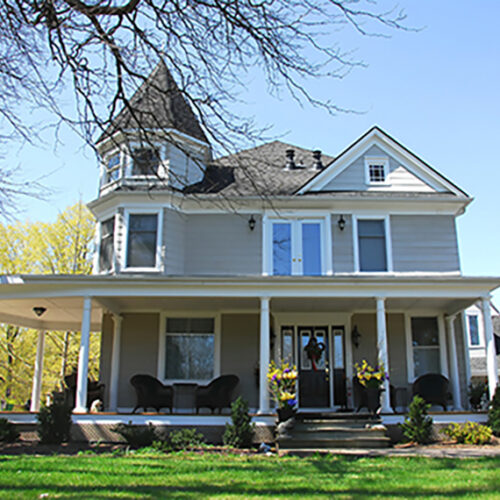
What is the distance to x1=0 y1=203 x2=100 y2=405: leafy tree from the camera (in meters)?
22.6

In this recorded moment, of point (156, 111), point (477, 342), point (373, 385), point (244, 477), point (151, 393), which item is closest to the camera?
point (244, 477)

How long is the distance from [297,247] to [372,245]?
1.89 m

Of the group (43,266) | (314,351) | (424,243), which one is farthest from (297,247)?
(43,266)

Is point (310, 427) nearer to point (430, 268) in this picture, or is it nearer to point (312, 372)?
point (312, 372)

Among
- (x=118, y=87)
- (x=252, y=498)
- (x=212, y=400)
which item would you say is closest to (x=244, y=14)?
(x=118, y=87)

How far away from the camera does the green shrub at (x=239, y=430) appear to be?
411 inches

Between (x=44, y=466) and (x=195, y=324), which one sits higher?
(x=195, y=324)

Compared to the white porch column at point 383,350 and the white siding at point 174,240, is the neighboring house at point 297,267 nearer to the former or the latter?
the white siding at point 174,240

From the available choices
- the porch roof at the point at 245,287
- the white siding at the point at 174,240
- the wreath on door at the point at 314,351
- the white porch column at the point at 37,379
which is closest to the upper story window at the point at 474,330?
the porch roof at the point at 245,287

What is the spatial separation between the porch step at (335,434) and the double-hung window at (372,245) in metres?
4.00

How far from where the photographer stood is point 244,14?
6.40m

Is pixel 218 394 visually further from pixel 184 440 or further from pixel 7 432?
pixel 7 432

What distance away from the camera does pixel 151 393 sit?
12695mm

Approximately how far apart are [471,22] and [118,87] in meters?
4.10
